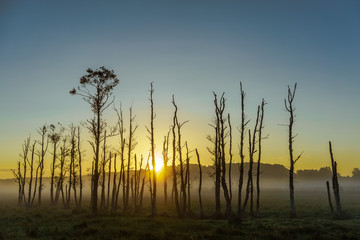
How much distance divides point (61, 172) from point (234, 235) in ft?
124

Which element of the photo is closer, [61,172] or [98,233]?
[98,233]

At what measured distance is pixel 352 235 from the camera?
1456cm

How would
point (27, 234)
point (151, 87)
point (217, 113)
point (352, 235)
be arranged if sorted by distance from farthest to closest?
1. point (151, 87)
2. point (217, 113)
3. point (27, 234)
4. point (352, 235)

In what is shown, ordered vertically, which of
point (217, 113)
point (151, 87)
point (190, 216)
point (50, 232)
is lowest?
point (190, 216)

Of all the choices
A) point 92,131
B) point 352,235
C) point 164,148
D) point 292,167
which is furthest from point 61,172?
point 352,235

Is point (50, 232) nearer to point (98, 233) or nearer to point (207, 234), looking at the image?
point (98, 233)

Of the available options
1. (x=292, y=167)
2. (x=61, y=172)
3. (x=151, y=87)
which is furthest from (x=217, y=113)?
(x=61, y=172)

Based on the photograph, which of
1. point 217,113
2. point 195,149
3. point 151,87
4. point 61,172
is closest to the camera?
point 217,113

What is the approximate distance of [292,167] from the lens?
27.3 metres

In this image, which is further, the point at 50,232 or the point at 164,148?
→ the point at 164,148

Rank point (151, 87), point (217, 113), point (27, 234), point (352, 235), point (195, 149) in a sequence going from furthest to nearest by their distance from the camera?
1. point (195, 149)
2. point (151, 87)
3. point (217, 113)
4. point (27, 234)
5. point (352, 235)

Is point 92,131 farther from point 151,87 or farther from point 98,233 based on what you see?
point 98,233

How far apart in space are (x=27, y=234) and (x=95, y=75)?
14204 mm

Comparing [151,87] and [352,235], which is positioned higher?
[151,87]
